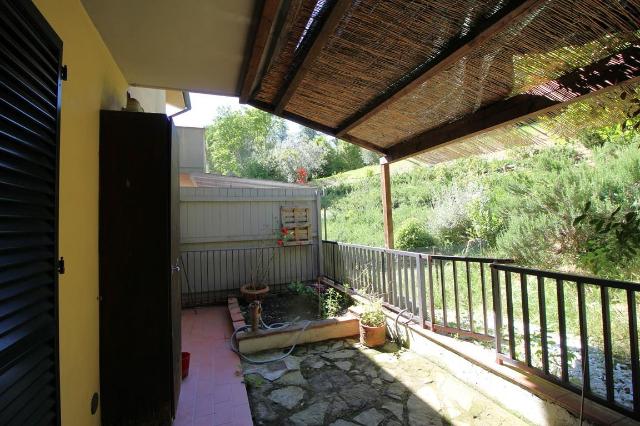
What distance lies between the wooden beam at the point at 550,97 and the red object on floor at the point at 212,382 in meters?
3.05

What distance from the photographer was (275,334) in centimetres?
373

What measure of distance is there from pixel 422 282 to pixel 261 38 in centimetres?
269

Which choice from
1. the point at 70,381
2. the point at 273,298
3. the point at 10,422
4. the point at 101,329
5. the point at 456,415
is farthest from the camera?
the point at 273,298

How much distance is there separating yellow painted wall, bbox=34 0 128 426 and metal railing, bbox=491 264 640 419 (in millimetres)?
2787

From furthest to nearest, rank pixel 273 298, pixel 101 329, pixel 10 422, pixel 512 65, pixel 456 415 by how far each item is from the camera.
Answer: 1. pixel 273 298
2. pixel 456 415
3. pixel 512 65
4. pixel 101 329
5. pixel 10 422

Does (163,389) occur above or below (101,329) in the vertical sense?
below

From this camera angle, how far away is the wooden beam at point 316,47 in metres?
1.77

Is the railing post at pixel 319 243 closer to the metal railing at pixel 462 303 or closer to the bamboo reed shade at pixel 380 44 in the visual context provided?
the metal railing at pixel 462 303

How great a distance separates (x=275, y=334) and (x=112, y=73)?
292cm

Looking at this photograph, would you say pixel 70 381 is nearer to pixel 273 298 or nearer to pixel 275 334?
pixel 275 334

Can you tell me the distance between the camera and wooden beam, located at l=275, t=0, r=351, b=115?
5.81ft

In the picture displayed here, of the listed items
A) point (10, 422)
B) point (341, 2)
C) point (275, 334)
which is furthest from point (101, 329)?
point (341, 2)

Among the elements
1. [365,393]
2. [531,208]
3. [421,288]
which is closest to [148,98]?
[421,288]

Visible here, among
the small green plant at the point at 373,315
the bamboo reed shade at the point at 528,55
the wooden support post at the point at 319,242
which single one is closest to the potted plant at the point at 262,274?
the wooden support post at the point at 319,242
